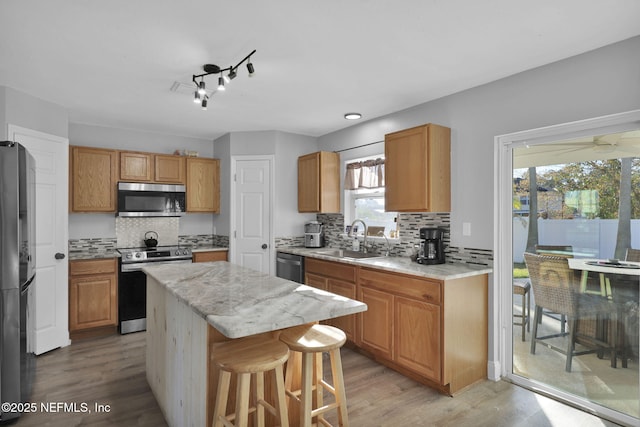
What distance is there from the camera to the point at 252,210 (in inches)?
190

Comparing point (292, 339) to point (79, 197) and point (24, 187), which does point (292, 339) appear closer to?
point (24, 187)

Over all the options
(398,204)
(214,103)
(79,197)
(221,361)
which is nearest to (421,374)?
(398,204)

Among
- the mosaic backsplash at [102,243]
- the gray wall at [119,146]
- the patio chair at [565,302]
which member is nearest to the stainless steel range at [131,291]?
the mosaic backsplash at [102,243]

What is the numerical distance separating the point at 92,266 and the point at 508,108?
4382 millimetres

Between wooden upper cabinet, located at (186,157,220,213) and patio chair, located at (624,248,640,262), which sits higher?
wooden upper cabinet, located at (186,157,220,213)

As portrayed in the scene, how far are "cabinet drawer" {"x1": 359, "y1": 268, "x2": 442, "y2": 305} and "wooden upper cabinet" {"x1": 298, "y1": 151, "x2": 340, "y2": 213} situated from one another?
1.39m

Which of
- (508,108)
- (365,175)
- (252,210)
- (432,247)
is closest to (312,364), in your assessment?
(432,247)

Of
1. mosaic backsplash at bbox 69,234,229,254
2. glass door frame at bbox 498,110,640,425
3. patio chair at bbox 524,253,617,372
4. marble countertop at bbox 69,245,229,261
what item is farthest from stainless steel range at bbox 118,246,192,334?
patio chair at bbox 524,253,617,372

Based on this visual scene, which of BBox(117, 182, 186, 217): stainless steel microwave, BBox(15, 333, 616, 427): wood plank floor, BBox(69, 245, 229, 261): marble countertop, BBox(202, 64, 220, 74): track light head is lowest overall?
BBox(15, 333, 616, 427): wood plank floor

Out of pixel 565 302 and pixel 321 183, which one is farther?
pixel 321 183

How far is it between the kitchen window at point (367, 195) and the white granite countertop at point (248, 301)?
197cm

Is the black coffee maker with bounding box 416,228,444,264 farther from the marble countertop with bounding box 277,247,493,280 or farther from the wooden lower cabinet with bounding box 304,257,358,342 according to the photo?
the wooden lower cabinet with bounding box 304,257,358,342

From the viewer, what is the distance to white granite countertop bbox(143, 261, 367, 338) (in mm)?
1518

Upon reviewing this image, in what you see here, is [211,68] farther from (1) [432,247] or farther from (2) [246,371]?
(1) [432,247]
